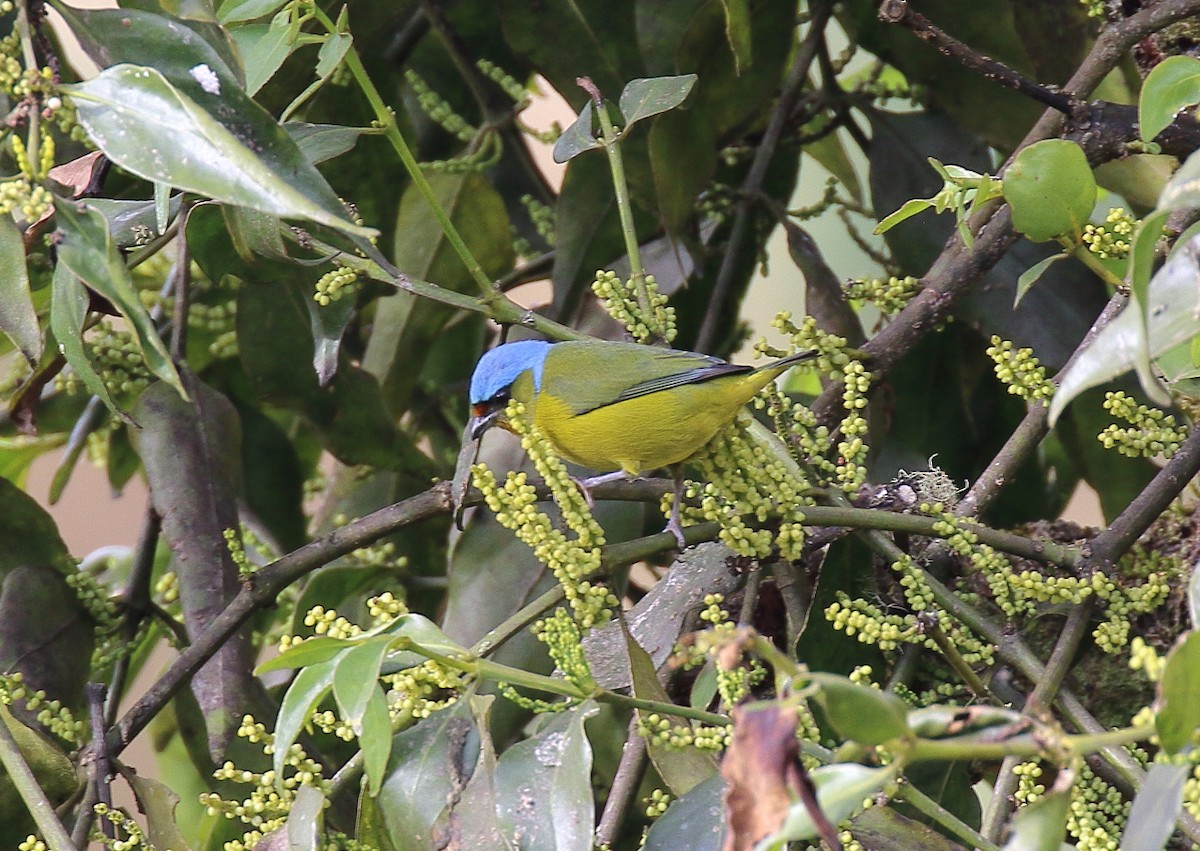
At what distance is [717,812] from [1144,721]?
0.35 metres

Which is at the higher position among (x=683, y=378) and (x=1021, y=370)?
(x=1021, y=370)

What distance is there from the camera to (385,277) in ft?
3.64

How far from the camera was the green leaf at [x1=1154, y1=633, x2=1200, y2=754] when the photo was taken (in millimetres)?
534

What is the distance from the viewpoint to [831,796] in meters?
0.53

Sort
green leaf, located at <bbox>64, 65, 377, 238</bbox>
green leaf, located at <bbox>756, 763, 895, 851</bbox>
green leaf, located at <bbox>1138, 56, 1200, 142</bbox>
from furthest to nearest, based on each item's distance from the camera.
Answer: green leaf, located at <bbox>1138, 56, 1200, 142</bbox>, green leaf, located at <bbox>64, 65, 377, 238</bbox>, green leaf, located at <bbox>756, 763, 895, 851</bbox>

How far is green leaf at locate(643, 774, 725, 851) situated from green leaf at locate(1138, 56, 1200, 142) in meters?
0.49

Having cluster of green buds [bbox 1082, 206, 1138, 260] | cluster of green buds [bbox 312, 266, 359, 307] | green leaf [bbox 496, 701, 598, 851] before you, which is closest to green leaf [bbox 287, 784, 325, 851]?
green leaf [bbox 496, 701, 598, 851]

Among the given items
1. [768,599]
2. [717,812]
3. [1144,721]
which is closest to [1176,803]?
[1144,721]

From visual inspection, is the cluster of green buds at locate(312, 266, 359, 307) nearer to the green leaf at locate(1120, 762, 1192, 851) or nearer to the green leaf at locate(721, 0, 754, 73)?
the green leaf at locate(721, 0, 754, 73)

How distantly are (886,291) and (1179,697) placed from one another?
712 millimetres

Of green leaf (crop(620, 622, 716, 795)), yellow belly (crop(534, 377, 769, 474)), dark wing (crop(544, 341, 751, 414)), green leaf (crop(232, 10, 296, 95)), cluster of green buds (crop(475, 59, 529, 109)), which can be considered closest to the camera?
green leaf (crop(620, 622, 716, 795))

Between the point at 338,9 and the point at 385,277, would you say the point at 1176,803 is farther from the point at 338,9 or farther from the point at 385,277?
the point at 338,9

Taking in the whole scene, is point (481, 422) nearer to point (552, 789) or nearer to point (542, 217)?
point (542, 217)

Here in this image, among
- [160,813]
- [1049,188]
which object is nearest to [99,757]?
[160,813]
